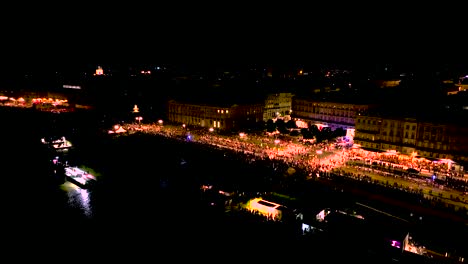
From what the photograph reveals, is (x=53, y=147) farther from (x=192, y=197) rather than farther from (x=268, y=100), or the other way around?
(x=268, y=100)

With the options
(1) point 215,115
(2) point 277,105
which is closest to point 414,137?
(1) point 215,115

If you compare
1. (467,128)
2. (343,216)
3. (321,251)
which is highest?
(467,128)

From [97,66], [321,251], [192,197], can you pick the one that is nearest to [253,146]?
[192,197]

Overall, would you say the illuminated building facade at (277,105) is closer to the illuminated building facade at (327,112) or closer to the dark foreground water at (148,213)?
the illuminated building facade at (327,112)

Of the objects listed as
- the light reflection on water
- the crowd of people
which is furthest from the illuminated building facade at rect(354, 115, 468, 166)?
the light reflection on water

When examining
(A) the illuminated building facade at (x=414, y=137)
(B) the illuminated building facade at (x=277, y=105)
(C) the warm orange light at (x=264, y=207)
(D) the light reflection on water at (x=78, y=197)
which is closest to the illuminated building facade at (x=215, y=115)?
(B) the illuminated building facade at (x=277, y=105)

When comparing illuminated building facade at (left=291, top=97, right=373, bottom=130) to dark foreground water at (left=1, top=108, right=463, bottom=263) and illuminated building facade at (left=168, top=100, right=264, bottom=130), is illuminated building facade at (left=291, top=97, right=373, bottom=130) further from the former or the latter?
dark foreground water at (left=1, top=108, right=463, bottom=263)

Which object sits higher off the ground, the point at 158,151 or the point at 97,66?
the point at 97,66
